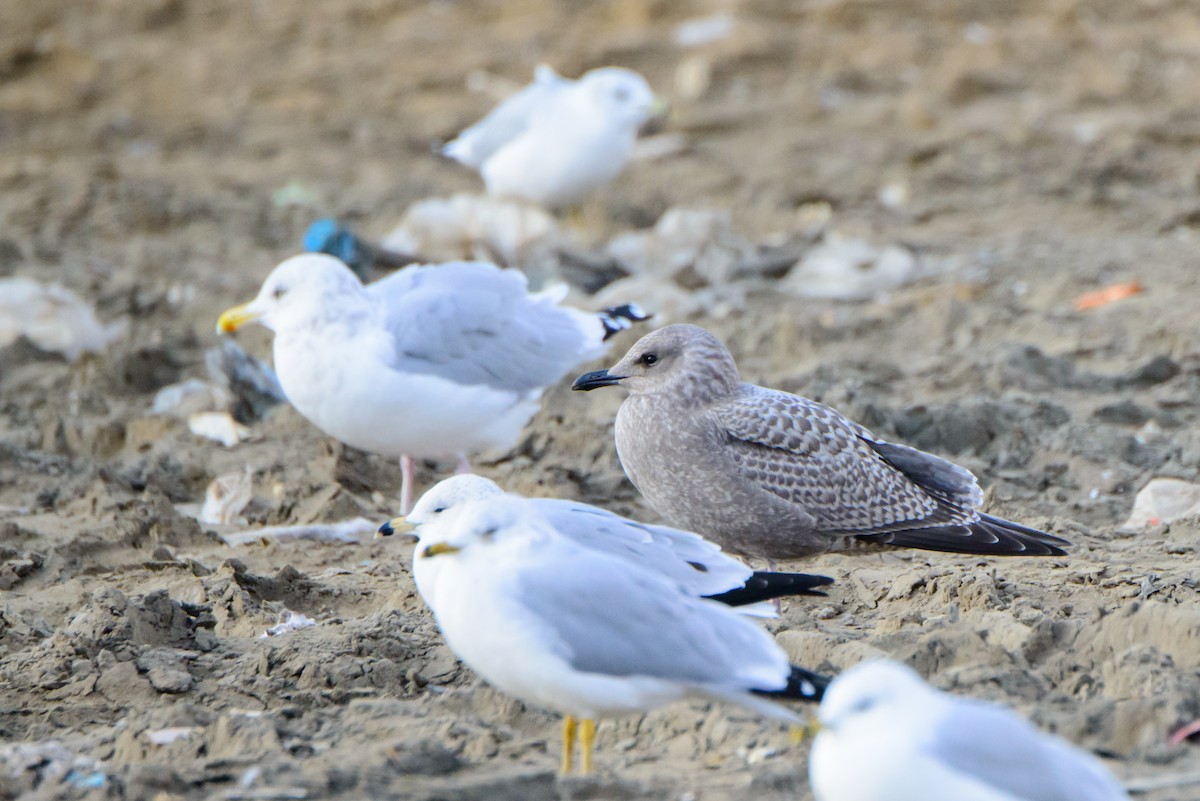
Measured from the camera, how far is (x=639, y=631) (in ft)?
11.6

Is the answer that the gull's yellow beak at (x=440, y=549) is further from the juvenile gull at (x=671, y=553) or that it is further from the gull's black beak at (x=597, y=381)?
the gull's black beak at (x=597, y=381)

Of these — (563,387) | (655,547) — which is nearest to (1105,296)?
(563,387)

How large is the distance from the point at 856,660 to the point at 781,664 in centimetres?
72

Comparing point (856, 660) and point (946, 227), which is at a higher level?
point (856, 660)

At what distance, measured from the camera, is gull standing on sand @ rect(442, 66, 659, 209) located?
9680 millimetres

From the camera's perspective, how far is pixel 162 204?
34.0 ft

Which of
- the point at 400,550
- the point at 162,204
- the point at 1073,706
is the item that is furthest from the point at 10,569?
the point at 162,204

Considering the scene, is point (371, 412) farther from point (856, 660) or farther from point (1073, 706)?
point (1073, 706)

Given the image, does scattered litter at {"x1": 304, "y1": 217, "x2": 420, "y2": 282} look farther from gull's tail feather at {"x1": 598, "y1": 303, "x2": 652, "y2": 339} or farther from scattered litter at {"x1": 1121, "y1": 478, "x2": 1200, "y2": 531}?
scattered litter at {"x1": 1121, "y1": 478, "x2": 1200, "y2": 531}

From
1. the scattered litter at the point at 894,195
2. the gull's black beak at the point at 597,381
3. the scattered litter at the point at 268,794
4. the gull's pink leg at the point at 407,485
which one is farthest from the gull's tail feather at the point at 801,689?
the scattered litter at the point at 894,195

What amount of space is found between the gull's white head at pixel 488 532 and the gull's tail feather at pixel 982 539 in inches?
67.9

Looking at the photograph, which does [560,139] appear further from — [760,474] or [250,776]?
[250,776]

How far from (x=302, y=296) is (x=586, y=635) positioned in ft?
9.37

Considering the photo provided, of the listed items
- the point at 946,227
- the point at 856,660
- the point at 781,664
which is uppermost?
the point at 781,664
